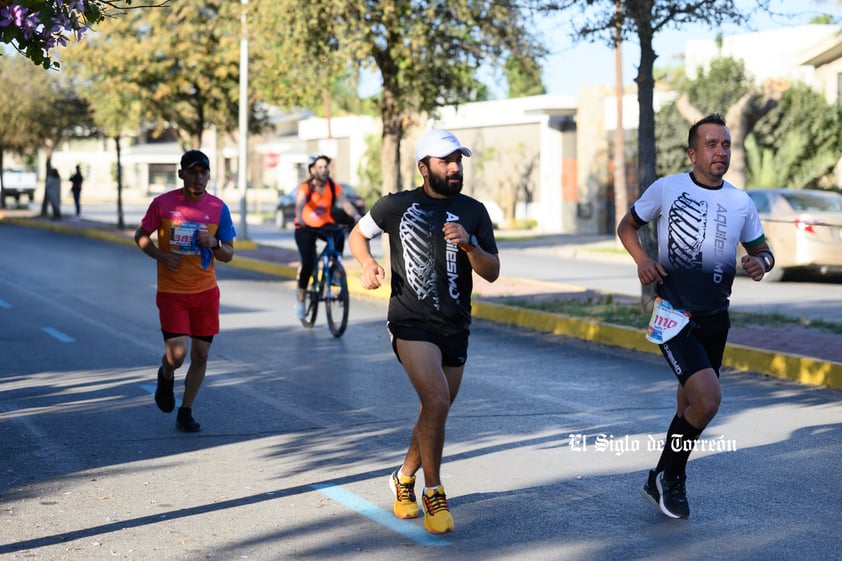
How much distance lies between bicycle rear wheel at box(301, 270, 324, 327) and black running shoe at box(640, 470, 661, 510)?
27.1 feet

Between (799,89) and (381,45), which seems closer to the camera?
(381,45)

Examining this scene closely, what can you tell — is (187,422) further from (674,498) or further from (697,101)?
(697,101)

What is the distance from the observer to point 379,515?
6547 mm

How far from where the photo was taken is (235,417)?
30.8 ft

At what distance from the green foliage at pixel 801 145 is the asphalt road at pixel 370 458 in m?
21.9

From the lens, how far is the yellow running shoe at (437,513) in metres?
6.12

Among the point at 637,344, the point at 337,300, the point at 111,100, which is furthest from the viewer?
the point at 111,100

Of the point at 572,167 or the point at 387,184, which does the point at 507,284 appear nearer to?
the point at 387,184

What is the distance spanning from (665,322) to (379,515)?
A: 166 cm

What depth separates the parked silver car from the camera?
2100 cm

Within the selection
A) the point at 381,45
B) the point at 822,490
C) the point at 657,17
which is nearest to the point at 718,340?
the point at 822,490

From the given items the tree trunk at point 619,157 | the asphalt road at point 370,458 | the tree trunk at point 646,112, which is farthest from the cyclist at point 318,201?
the tree trunk at point 619,157

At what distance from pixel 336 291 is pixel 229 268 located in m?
11.4

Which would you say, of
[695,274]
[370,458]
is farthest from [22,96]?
[695,274]
